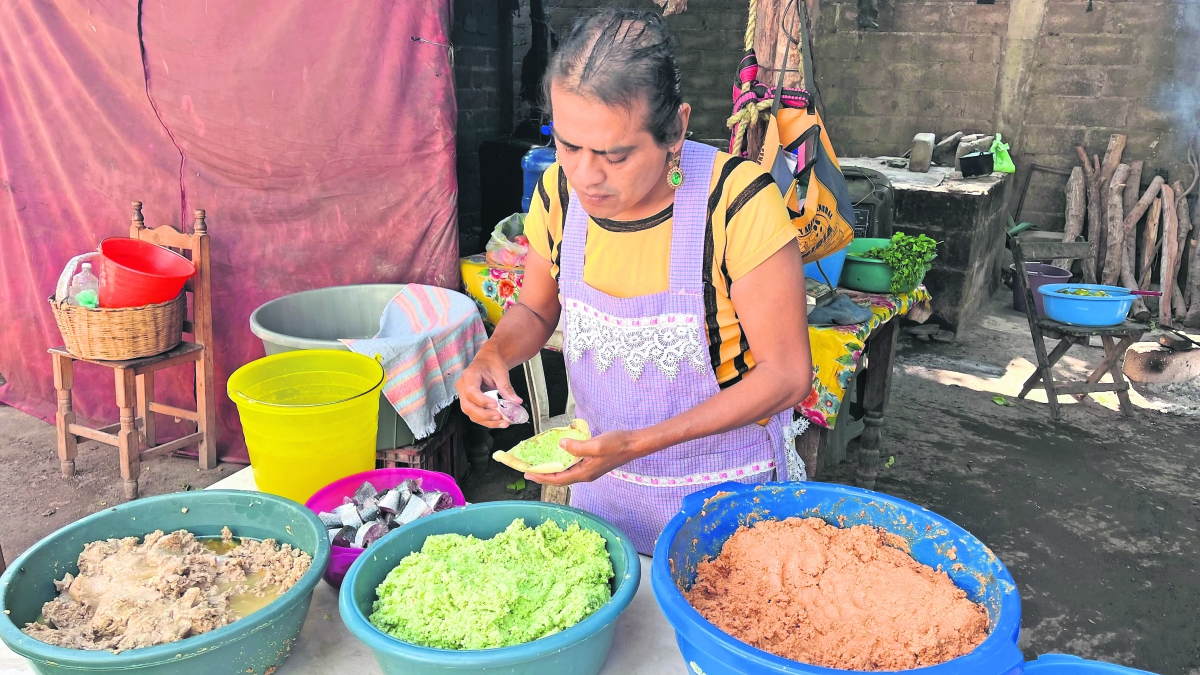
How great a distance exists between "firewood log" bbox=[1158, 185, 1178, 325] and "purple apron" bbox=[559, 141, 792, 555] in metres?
7.54

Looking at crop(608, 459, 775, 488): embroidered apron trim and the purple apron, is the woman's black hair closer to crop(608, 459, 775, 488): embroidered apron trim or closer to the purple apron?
the purple apron

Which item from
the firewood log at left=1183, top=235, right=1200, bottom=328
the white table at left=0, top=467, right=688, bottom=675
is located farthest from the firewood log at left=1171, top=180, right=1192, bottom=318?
the white table at left=0, top=467, right=688, bottom=675

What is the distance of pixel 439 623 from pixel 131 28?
403 centimetres

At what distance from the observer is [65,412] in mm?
4316

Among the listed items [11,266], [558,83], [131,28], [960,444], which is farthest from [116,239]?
[960,444]

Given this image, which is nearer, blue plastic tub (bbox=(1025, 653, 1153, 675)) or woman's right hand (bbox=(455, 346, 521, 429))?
blue plastic tub (bbox=(1025, 653, 1153, 675))

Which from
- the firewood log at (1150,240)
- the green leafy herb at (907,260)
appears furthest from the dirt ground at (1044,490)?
the firewood log at (1150,240)

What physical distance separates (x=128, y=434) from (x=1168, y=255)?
8672 mm

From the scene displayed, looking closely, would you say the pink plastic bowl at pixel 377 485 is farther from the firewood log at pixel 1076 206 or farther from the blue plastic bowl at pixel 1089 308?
the firewood log at pixel 1076 206

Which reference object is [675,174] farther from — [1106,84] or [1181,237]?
[1106,84]

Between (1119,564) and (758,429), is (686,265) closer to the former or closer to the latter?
(758,429)

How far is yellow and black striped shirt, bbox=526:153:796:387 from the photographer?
1.60 meters

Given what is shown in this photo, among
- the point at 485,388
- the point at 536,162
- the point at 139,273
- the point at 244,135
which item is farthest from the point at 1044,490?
the point at 139,273

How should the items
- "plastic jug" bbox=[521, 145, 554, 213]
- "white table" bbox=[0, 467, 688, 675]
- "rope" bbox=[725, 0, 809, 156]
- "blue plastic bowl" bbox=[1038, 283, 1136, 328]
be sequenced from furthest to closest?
"blue plastic bowl" bbox=[1038, 283, 1136, 328] < "plastic jug" bbox=[521, 145, 554, 213] < "rope" bbox=[725, 0, 809, 156] < "white table" bbox=[0, 467, 688, 675]
